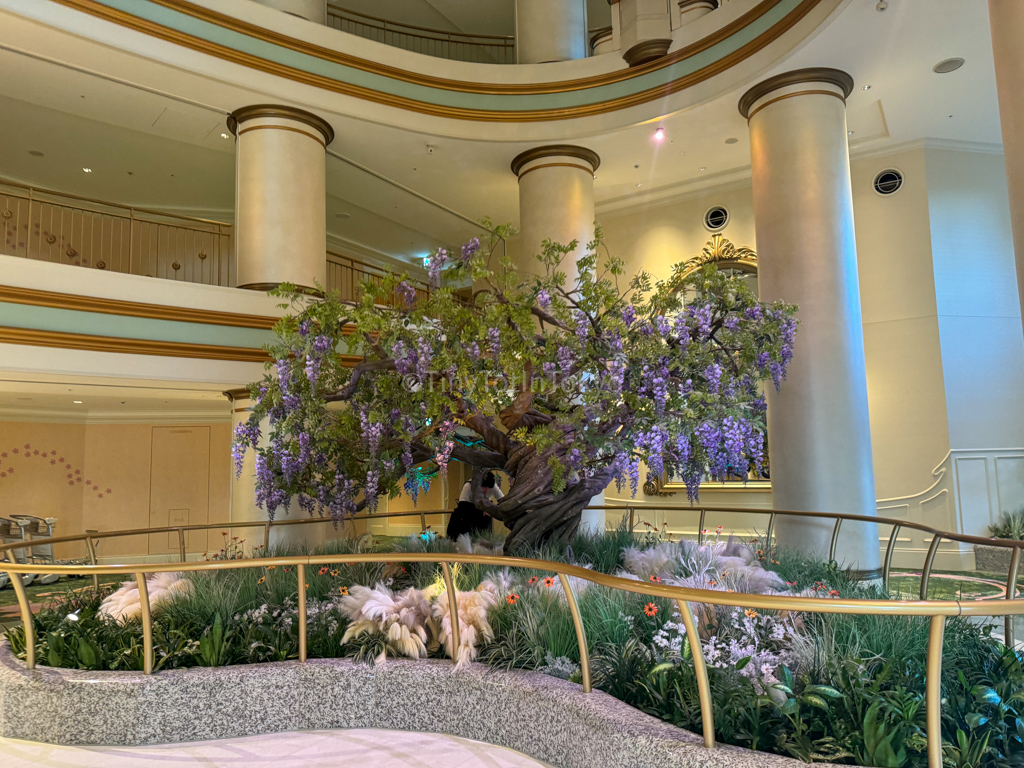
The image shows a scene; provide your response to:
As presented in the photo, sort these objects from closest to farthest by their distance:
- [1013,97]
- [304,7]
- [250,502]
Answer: [1013,97], [250,502], [304,7]

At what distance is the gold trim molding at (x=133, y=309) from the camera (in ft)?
23.3

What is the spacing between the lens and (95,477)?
13555 millimetres

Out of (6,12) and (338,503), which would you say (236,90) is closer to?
(6,12)

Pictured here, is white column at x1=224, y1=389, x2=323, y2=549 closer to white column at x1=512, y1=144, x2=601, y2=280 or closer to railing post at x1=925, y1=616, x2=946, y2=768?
white column at x1=512, y1=144, x2=601, y2=280

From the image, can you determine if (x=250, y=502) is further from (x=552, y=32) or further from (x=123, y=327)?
(x=552, y=32)

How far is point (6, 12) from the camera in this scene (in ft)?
23.5

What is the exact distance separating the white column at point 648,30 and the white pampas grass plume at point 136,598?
816cm

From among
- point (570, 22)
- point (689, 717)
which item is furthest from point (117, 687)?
point (570, 22)

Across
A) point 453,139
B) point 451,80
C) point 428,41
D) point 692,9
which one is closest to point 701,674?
point 453,139

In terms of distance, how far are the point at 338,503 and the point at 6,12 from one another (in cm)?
593

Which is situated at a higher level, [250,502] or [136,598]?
[250,502]

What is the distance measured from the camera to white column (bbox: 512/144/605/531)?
33.3 feet

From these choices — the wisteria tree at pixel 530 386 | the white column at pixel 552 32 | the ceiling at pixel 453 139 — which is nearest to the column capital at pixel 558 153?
the ceiling at pixel 453 139

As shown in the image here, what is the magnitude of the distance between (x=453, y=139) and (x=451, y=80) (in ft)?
2.71
